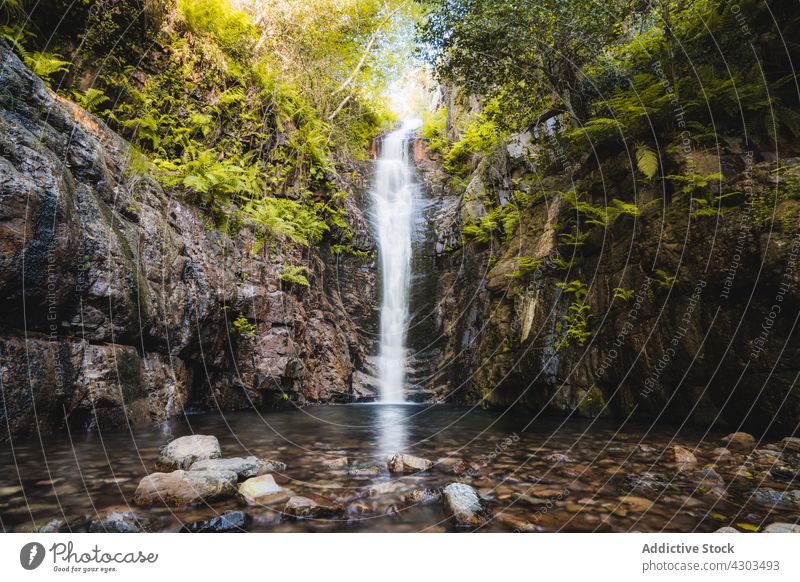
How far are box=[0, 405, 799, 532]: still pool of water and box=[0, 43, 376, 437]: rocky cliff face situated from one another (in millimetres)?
765

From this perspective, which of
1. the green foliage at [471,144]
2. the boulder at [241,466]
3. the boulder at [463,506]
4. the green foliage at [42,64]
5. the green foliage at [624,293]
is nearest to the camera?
the boulder at [463,506]

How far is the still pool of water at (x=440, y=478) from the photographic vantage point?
9.53ft

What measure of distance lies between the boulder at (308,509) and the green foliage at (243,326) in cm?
687

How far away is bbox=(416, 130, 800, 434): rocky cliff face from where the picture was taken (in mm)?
4988

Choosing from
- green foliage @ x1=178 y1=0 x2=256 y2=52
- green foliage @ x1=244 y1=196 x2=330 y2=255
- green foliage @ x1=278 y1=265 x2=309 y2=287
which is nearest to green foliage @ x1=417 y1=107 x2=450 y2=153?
green foliage @ x1=244 y1=196 x2=330 y2=255

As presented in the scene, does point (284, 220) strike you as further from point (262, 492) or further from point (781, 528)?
point (781, 528)

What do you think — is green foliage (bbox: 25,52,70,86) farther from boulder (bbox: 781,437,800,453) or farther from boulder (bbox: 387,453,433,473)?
boulder (bbox: 781,437,800,453)

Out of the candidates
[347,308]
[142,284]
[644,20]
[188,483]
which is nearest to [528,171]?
[644,20]

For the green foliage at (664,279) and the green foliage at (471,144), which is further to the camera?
the green foliage at (471,144)

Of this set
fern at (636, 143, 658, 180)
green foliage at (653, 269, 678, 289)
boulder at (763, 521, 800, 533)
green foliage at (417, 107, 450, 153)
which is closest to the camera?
boulder at (763, 521, 800, 533)

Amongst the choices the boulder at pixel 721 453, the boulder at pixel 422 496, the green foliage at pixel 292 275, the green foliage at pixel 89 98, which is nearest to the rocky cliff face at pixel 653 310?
the boulder at pixel 721 453

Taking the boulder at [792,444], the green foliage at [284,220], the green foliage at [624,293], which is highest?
the green foliage at [284,220]

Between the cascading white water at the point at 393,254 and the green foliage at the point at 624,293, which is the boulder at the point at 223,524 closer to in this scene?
the green foliage at the point at 624,293

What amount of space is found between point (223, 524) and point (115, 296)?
192 inches
